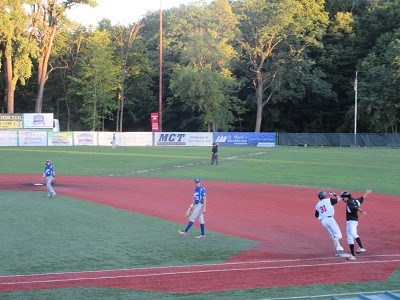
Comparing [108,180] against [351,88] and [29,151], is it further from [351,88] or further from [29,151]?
[351,88]

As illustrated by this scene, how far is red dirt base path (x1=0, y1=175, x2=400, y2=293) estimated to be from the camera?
12531 millimetres

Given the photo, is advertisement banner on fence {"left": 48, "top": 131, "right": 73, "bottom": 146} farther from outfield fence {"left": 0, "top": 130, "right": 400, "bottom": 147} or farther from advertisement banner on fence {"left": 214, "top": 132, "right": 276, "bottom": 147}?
advertisement banner on fence {"left": 214, "top": 132, "right": 276, "bottom": 147}

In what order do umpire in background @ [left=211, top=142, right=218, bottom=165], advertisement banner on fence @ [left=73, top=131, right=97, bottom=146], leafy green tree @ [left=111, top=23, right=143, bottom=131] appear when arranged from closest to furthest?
umpire in background @ [left=211, top=142, right=218, bottom=165] < advertisement banner on fence @ [left=73, top=131, right=97, bottom=146] < leafy green tree @ [left=111, top=23, right=143, bottom=131]

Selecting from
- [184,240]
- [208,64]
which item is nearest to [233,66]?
[208,64]

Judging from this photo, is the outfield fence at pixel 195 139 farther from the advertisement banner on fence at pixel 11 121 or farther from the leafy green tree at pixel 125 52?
the leafy green tree at pixel 125 52

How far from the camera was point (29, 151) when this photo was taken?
56.9 metres

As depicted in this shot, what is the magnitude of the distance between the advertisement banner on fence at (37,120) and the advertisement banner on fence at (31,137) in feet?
2.50

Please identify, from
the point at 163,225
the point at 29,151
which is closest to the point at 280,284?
the point at 163,225

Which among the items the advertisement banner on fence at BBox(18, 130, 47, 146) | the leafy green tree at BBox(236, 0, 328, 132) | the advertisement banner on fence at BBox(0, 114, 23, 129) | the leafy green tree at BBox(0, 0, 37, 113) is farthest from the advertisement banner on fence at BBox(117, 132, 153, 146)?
the leafy green tree at BBox(236, 0, 328, 132)

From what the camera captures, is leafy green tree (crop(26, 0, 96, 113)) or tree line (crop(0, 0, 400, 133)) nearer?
leafy green tree (crop(26, 0, 96, 113))

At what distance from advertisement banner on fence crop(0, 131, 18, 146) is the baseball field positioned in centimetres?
2839

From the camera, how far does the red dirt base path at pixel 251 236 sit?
493 inches

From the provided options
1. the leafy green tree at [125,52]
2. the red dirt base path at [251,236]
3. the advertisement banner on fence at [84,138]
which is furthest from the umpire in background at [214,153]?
the leafy green tree at [125,52]

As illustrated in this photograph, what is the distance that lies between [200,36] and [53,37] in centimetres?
2238
